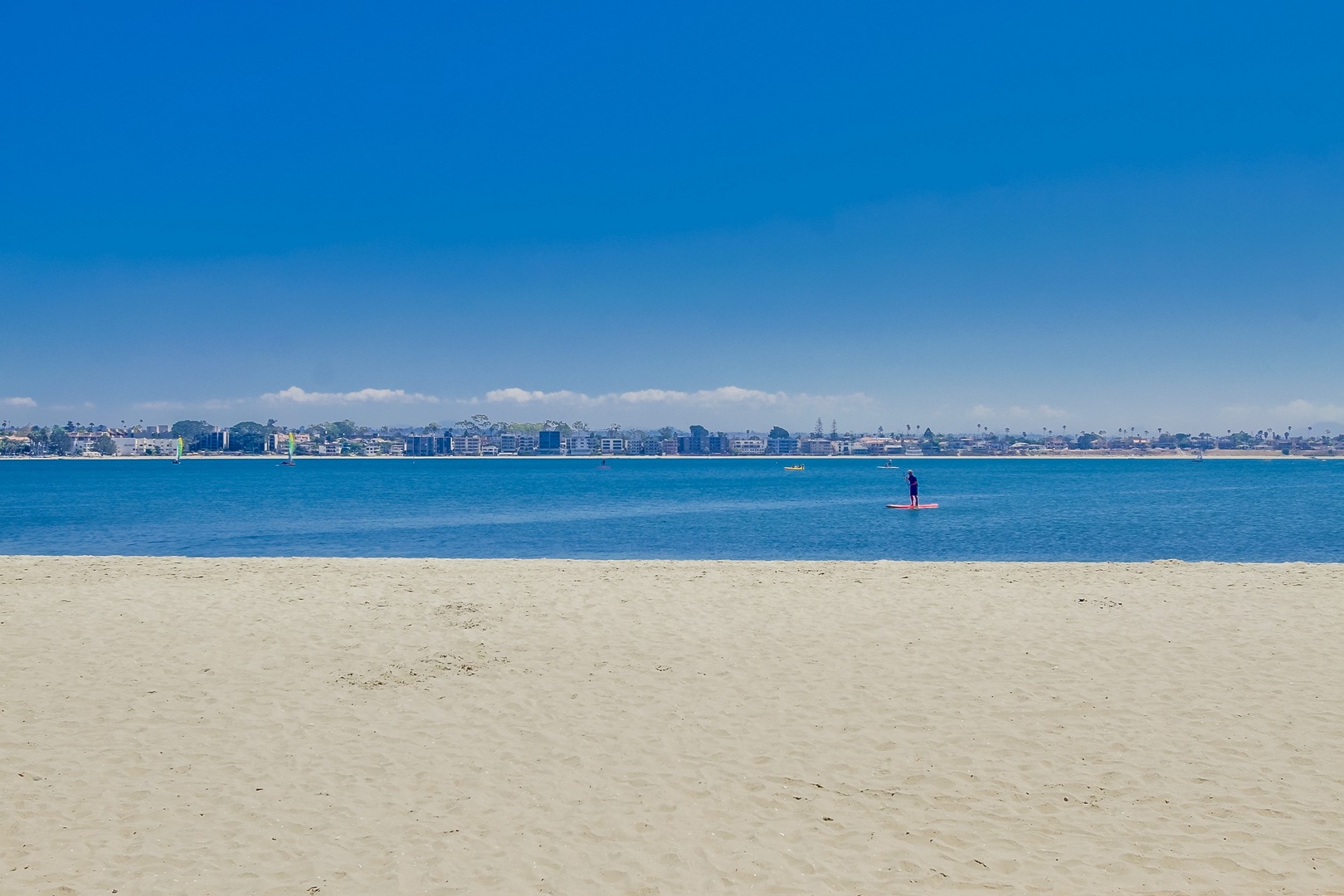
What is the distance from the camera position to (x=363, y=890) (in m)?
6.00

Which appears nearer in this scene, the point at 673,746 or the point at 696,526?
the point at 673,746

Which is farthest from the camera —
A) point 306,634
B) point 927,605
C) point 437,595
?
point 437,595

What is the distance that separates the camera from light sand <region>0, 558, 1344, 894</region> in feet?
20.8

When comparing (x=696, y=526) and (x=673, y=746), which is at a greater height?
(x=673, y=746)

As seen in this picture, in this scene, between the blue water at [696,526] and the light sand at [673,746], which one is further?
the blue water at [696,526]

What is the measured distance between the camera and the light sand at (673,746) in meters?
6.34

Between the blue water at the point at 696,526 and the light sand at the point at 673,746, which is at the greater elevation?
the light sand at the point at 673,746

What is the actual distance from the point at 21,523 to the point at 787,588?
48.5 metres

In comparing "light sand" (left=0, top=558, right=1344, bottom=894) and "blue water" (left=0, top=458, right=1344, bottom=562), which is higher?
"light sand" (left=0, top=558, right=1344, bottom=894)

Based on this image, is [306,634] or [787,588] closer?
[306,634]

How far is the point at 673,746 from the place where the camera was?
8.73 meters

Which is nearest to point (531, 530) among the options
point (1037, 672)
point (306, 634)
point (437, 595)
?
point (437, 595)

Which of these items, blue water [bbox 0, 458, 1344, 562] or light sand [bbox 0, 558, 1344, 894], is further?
blue water [bbox 0, 458, 1344, 562]

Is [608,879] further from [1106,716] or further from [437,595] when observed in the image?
[437,595]
